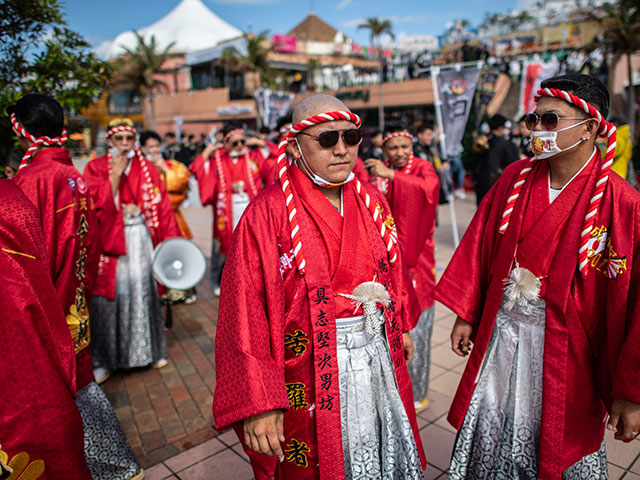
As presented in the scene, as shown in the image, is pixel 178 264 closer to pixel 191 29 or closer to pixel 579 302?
pixel 579 302

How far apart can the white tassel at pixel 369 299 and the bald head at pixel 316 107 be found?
76cm

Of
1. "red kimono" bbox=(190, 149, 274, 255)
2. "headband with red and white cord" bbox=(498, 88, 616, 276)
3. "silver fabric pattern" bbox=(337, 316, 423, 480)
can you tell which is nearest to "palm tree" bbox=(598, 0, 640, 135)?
"red kimono" bbox=(190, 149, 274, 255)

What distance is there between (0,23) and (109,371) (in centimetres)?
286

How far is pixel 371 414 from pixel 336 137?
1.19m

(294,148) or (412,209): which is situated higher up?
(294,148)

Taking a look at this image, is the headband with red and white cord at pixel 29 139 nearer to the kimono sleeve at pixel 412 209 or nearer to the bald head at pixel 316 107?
the bald head at pixel 316 107

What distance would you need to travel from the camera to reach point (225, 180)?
6.26m

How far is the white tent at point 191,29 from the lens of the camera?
38844mm

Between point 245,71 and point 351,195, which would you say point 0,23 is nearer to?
point 351,195

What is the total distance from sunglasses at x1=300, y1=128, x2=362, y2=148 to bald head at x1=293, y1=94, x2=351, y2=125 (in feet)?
0.28

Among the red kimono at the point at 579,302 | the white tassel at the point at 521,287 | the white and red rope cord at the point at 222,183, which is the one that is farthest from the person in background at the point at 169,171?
the red kimono at the point at 579,302

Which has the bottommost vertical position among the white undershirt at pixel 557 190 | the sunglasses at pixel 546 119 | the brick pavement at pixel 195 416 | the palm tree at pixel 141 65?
the brick pavement at pixel 195 416

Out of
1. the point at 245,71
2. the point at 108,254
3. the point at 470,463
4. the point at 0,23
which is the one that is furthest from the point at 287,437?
the point at 245,71

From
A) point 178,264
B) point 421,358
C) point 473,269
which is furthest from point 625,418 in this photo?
point 178,264
